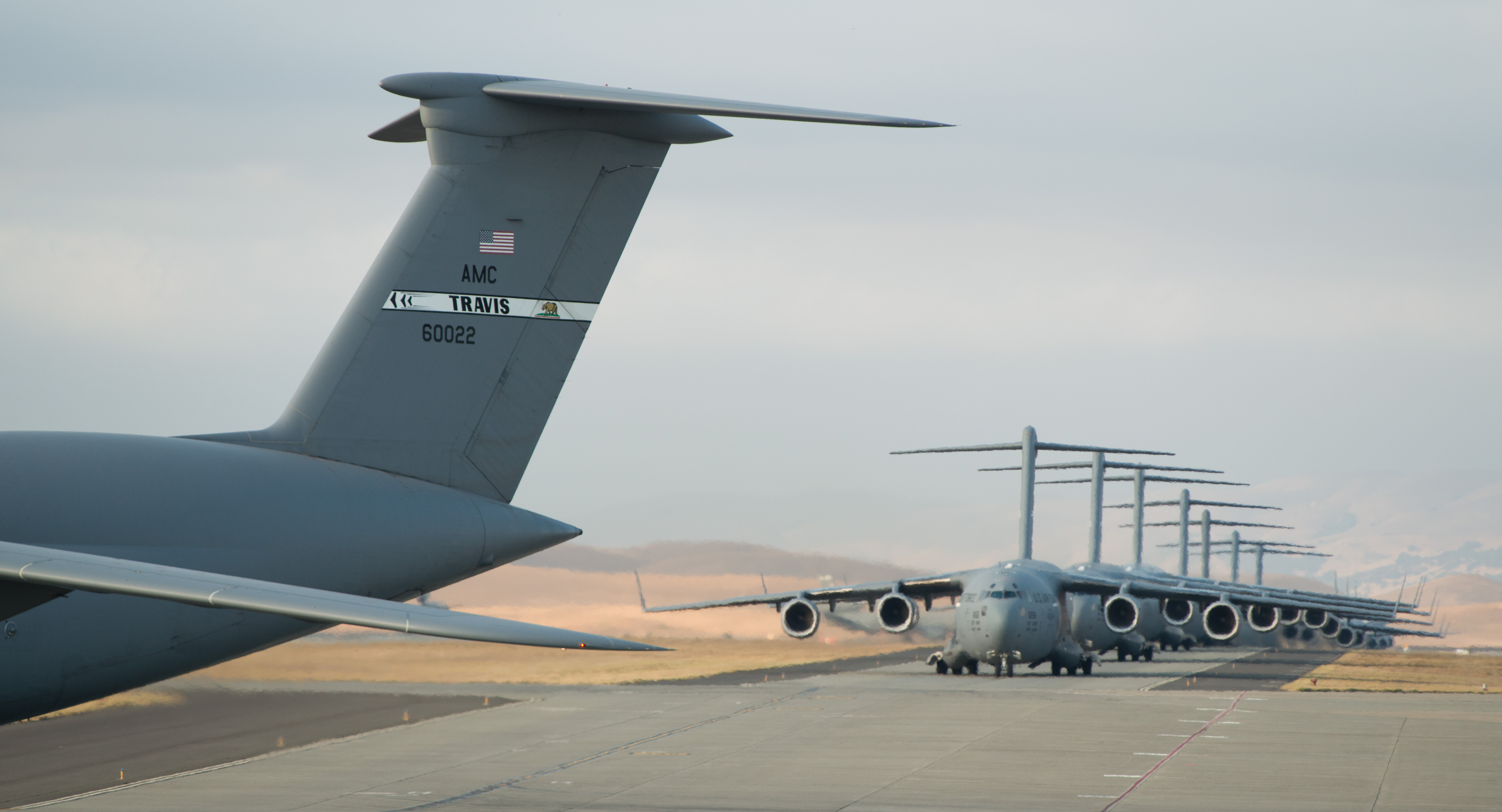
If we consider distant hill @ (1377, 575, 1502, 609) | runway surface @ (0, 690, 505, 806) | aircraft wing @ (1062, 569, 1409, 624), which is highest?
aircraft wing @ (1062, 569, 1409, 624)

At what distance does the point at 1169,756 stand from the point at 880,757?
11.7ft

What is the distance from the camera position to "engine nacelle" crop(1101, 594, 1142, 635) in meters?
31.3

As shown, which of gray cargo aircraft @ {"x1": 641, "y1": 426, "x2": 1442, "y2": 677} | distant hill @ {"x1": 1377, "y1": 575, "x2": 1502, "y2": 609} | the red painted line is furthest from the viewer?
distant hill @ {"x1": 1377, "y1": 575, "x2": 1502, "y2": 609}

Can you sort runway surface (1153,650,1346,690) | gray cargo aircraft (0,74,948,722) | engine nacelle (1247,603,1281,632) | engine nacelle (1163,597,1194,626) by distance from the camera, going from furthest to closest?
engine nacelle (1163,597,1194,626)
engine nacelle (1247,603,1281,632)
runway surface (1153,650,1346,690)
gray cargo aircraft (0,74,948,722)

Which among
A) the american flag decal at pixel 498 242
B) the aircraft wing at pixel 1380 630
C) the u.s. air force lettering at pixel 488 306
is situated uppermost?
the american flag decal at pixel 498 242

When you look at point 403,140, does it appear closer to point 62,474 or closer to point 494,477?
point 494,477

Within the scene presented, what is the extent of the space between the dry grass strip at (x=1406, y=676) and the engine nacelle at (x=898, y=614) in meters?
7.82

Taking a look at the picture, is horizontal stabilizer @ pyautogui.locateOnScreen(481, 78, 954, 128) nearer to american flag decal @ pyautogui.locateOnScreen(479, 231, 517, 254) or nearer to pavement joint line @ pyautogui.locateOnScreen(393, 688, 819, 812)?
american flag decal @ pyautogui.locateOnScreen(479, 231, 517, 254)

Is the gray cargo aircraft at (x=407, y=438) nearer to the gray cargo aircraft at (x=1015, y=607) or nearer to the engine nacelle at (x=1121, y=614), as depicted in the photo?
the gray cargo aircraft at (x=1015, y=607)

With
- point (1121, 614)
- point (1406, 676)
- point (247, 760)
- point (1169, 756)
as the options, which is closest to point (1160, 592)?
point (1121, 614)

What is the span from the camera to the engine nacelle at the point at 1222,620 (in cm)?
3116

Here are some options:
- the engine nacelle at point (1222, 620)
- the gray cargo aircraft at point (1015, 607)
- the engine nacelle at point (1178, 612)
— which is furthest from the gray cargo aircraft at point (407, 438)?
the engine nacelle at point (1178, 612)

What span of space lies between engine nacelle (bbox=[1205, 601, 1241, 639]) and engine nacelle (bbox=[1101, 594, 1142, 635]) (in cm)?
156

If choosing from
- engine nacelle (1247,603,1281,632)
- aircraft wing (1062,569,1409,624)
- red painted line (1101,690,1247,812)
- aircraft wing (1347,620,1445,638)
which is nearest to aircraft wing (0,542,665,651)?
red painted line (1101,690,1247,812)
